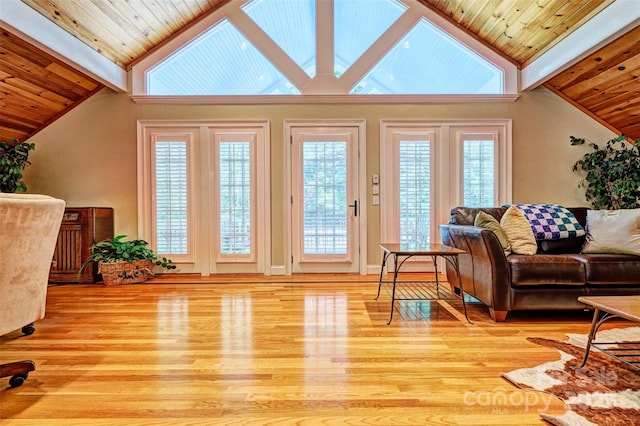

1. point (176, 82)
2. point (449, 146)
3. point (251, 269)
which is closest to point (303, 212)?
point (251, 269)

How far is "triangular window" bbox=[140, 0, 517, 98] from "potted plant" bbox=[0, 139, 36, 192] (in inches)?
62.1

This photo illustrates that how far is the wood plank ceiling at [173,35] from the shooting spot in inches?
132

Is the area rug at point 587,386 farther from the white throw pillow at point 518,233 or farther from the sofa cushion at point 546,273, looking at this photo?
the white throw pillow at point 518,233

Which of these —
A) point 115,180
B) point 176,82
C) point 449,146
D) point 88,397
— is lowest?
point 88,397

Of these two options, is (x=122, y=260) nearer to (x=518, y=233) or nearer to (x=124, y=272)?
(x=124, y=272)

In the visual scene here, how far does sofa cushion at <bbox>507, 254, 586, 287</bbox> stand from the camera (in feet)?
8.50

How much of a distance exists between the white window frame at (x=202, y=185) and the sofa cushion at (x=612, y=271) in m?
3.30

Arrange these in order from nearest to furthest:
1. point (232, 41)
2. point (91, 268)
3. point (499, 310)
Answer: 1. point (499, 310)
2. point (91, 268)
3. point (232, 41)

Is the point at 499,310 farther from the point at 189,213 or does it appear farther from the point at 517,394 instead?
the point at 189,213

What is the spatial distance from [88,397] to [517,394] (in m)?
1.99

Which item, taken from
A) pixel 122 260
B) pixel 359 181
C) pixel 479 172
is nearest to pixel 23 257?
pixel 122 260

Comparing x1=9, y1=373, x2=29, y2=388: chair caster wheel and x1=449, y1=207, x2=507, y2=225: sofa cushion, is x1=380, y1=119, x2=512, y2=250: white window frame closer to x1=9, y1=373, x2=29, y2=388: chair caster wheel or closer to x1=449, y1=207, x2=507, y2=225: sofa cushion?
x1=449, y1=207, x2=507, y2=225: sofa cushion

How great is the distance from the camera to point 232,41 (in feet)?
14.8

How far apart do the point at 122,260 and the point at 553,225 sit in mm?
4521
